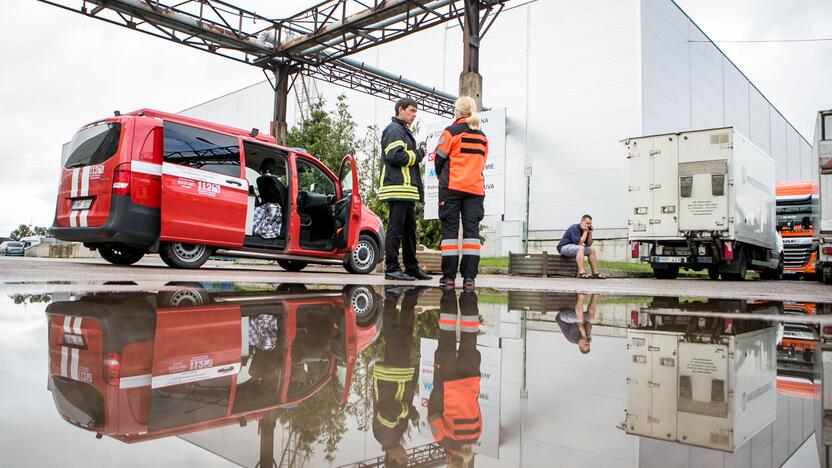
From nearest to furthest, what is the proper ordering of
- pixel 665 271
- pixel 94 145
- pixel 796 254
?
pixel 94 145, pixel 665 271, pixel 796 254

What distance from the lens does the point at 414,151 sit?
20.2ft

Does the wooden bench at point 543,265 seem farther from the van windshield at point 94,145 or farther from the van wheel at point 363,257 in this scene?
the van windshield at point 94,145

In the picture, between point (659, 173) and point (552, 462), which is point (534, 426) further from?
point (659, 173)

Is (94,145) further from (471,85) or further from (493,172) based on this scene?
(493,172)

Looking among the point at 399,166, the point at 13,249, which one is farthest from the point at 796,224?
the point at 13,249

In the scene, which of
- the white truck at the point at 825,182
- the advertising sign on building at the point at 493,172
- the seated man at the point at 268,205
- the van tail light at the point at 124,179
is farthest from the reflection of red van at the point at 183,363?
the advertising sign on building at the point at 493,172

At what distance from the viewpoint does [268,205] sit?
8516mm

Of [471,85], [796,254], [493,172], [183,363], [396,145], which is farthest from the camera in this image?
[796,254]

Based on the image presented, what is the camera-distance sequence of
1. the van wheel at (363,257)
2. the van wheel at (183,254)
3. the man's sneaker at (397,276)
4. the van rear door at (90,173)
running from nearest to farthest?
the man's sneaker at (397,276) < the van rear door at (90,173) < the van wheel at (183,254) < the van wheel at (363,257)

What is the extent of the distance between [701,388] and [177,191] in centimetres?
668

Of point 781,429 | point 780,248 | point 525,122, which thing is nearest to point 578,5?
point 525,122

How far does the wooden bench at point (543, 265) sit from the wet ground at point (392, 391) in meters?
8.46

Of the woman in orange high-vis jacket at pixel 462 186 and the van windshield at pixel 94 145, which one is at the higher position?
A: the van windshield at pixel 94 145

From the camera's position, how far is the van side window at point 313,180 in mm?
8679
